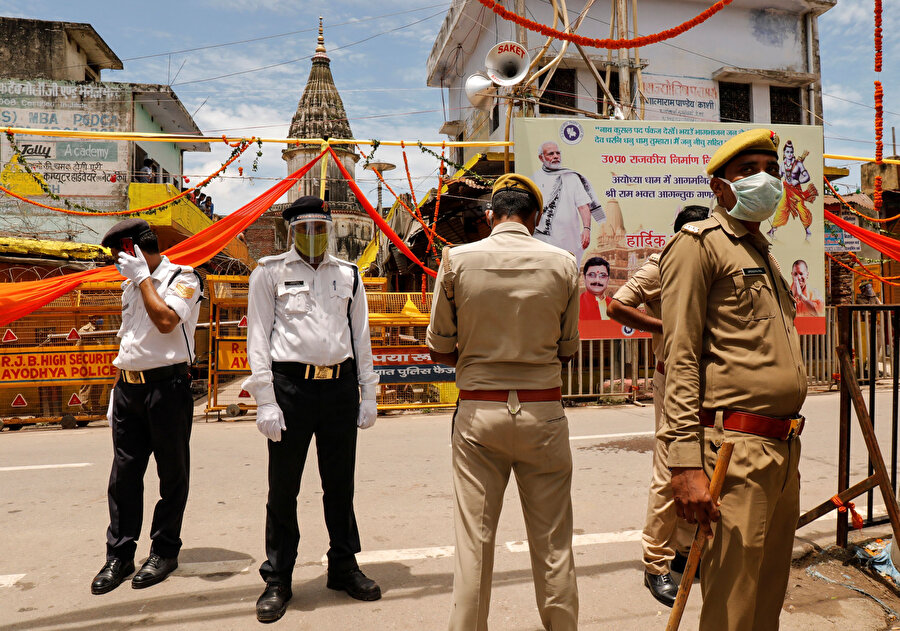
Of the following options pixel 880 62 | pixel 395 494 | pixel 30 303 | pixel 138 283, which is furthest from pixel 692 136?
pixel 30 303

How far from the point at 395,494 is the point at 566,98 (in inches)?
561

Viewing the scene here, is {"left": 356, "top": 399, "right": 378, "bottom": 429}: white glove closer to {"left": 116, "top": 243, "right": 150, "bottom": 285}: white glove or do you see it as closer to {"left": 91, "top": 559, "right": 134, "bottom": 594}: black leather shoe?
{"left": 116, "top": 243, "right": 150, "bottom": 285}: white glove

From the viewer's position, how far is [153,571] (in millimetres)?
3654

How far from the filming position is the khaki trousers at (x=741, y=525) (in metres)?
2.19

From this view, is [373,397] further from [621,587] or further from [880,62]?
[880,62]

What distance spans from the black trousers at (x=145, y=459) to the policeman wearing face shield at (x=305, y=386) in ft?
2.55

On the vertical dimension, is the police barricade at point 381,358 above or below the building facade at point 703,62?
below

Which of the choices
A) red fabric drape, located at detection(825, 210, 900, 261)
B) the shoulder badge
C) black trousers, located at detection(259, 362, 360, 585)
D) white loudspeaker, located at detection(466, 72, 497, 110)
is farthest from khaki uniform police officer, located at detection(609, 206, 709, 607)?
white loudspeaker, located at detection(466, 72, 497, 110)

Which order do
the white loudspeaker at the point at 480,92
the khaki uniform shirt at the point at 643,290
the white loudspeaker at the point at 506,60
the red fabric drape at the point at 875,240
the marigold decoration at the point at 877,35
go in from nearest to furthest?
1. the khaki uniform shirt at the point at 643,290
2. the marigold decoration at the point at 877,35
3. the red fabric drape at the point at 875,240
4. the white loudspeaker at the point at 506,60
5. the white loudspeaker at the point at 480,92

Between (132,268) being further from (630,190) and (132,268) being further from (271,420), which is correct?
(630,190)

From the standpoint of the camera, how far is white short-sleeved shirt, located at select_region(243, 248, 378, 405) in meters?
3.39

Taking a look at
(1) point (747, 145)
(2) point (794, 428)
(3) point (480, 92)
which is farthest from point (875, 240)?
(2) point (794, 428)

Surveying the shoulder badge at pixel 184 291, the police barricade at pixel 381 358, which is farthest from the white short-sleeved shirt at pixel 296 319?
the police barricade at pixel 381 358

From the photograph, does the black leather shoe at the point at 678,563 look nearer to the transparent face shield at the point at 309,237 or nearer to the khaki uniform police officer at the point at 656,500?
the khaki uniform police officer at the point at 656,500
